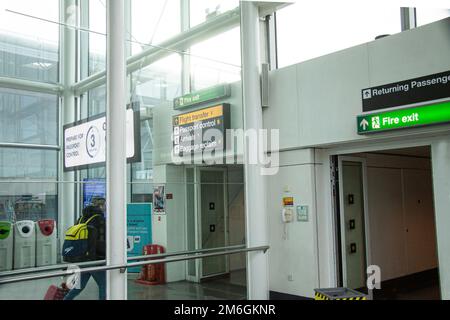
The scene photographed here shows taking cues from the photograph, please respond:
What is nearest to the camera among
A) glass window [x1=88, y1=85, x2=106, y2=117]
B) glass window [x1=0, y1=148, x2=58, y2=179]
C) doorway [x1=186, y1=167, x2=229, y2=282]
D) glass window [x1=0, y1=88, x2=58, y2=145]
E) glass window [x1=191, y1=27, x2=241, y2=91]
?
glass window [x1=0, y1=148, x2=58, y2=179]

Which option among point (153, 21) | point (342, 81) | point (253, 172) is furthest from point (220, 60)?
point (342, 81)

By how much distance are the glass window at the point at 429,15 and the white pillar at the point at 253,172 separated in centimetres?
220

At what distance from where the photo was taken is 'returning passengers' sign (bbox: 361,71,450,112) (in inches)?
202

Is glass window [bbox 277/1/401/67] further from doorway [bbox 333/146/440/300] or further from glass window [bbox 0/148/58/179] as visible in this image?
glass window [bbox 0/148/58/179]

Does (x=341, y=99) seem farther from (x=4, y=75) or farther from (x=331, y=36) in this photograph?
(x=4, y=75)

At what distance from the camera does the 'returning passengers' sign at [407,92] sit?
5.13 meters

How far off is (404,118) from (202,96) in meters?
3.05

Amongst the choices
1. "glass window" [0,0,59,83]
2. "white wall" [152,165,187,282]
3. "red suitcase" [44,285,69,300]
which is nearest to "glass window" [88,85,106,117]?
"glass window" [0,0,59,83]

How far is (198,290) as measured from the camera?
6.57 meters

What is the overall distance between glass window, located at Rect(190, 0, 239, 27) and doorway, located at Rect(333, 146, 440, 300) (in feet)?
9.61
